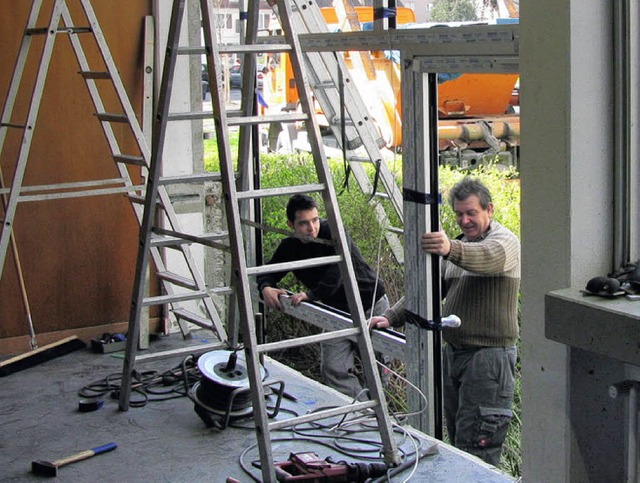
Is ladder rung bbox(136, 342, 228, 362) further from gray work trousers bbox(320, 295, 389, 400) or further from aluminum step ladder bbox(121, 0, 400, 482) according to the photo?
aluminum step ladder bbox(121, 0, 400, 482)

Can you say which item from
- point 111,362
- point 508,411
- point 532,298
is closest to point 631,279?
point 532,298

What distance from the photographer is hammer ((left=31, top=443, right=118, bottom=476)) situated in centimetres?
439

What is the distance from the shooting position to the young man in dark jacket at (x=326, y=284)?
580 centimetres

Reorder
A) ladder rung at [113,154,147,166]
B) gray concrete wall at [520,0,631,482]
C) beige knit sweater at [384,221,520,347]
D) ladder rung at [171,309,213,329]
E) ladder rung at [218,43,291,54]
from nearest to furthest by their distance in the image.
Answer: gray concrete wall at [520,0,631,482] → ladder rung at [218,43,291,54] → beige knit sweater at [384,221,520,347] → ladder rung at [113,154,147,166] → ladder rung at [171,309,213,329]

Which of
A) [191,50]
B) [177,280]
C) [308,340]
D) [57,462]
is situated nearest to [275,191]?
[308,340]

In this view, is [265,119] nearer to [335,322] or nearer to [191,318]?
[335,322]

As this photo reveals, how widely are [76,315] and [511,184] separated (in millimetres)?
3558

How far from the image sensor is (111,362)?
619 centimetres

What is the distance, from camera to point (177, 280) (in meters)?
6.21

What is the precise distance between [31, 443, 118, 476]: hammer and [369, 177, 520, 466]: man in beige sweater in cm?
183

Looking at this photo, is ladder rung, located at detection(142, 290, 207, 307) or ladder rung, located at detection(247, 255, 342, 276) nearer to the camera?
ladder rung, located at detection(247, 255, 342, 276)

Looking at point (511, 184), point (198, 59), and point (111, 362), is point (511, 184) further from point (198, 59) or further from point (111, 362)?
point (111, 362)

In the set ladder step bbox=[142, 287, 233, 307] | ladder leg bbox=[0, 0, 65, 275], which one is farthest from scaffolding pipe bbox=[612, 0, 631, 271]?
ladder leg bbox=[0, 0, 65, 275]

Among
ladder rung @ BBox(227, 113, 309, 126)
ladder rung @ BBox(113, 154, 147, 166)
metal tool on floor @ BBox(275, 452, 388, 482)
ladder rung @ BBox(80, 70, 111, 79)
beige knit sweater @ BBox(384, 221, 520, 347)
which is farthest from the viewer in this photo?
ladder rung @ BBox(80, 70, 111, 79)
